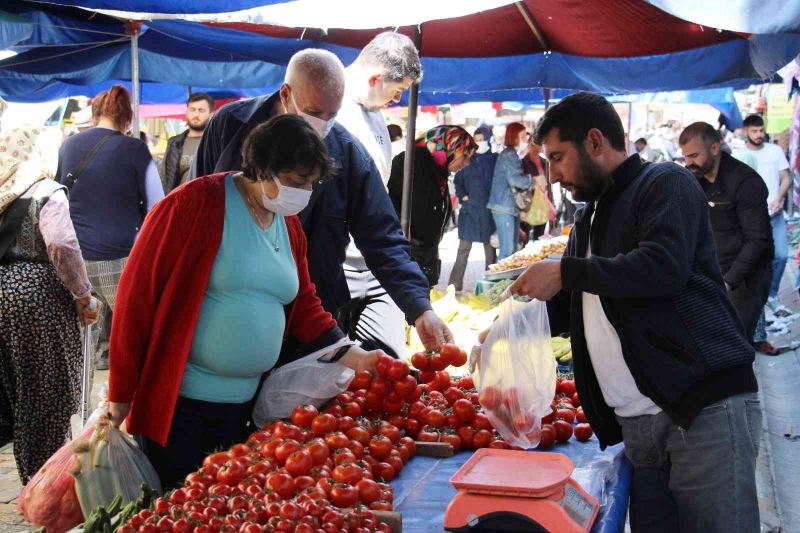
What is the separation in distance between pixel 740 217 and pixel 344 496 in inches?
218

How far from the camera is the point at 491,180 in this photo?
540 inches

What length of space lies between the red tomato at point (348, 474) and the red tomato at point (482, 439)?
0.73 m

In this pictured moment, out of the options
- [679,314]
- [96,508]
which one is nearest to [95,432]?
[96,508]

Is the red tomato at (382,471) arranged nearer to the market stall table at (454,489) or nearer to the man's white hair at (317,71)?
the market stall table at (454,489)

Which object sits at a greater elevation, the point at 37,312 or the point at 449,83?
the point at 449,83

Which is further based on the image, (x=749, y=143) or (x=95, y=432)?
(x=749, y=143)

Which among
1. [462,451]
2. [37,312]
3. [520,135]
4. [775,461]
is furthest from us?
[520,135]

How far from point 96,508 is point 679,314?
6.00 feet

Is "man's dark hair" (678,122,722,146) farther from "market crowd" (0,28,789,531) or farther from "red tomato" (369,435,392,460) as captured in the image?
"red tomato" (369,435,392,460)

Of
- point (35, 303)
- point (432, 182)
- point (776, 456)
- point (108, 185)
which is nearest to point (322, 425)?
point (35, 303)

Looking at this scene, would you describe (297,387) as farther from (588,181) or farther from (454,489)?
(588,181)

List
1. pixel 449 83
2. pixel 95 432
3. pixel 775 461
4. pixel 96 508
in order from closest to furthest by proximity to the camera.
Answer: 1. pixel 96 508
2. pixel 95 432
3. pixel 775 461
4. pixel 449 83

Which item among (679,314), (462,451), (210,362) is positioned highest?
(679,314)

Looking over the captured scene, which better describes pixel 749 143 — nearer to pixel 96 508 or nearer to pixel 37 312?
pixel 37 312
